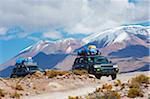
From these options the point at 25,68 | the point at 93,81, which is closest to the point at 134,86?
the point at 93,81

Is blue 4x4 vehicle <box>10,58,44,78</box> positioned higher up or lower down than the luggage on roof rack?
lower down

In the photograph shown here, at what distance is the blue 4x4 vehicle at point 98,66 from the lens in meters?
41.9

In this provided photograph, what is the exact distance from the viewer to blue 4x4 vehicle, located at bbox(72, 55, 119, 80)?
41875mm

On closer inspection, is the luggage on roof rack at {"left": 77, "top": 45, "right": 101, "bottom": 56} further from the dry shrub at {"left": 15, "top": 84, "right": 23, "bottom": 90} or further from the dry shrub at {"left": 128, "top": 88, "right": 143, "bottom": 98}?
the dry shrub at {"left": 128, "top": 88, "right": 143, "bottom": 98}

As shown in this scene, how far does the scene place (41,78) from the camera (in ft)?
119

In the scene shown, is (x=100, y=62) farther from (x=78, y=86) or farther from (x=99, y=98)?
(x=99, y=98)

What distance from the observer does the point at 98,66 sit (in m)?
42.1

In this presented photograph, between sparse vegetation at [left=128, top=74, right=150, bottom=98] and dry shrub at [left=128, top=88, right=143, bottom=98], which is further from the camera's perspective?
sparse vegetation at [left=128, top=74, right=150, bottom=98]

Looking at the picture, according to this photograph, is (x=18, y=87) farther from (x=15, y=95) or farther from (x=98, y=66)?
(x=98, y=66)

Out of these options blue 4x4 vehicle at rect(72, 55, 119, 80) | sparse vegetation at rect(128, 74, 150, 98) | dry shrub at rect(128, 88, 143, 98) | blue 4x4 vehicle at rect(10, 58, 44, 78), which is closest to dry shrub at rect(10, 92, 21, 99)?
sparse vegetation at rect(128, 74, 150, 98)

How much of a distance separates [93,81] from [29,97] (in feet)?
31.6

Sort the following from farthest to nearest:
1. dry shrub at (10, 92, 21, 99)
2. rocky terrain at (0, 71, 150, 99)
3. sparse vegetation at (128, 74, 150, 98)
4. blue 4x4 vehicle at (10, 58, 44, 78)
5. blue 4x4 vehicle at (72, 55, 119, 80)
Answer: blue 4x4 vehicle at (10, 58, 44, 78) → blue 4x4 vehicle at (72, 55, 119, 80) → dry shrub at (10, 92, 21, 99) → rocky terrain at (0, 71, 150, 99) → sparse vegetation at (128, 74, 150, 98)

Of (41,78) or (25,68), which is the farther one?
(25,68)

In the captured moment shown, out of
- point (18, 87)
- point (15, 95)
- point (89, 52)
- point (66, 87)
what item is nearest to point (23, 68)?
point (89, 52)
